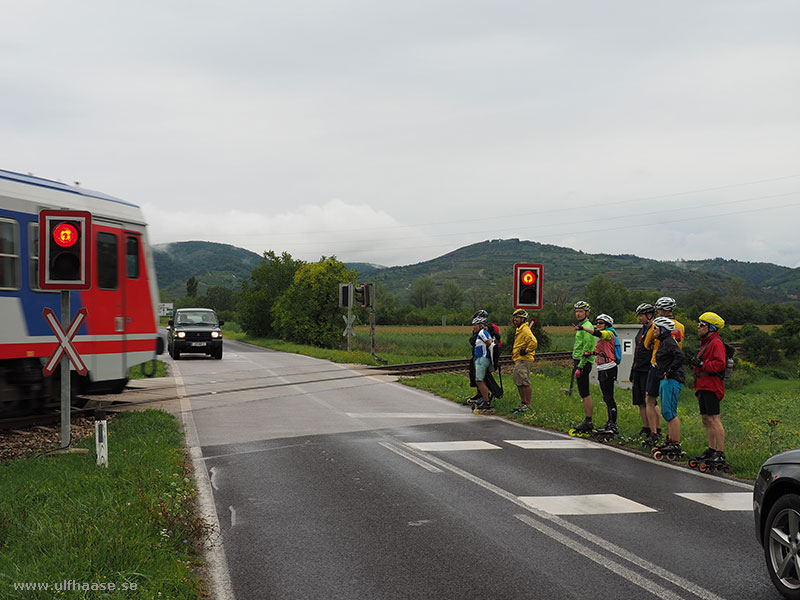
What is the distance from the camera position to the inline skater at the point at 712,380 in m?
8.77

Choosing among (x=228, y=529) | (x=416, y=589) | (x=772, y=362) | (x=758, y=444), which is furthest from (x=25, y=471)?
(x=772, y=362)

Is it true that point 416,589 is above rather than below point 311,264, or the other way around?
below

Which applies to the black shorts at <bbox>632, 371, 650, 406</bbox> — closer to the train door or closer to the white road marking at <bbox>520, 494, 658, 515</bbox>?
the white road marking at <bbox>520, 494, 658, 515</bbox>

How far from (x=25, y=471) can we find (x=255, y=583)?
4.96 metres

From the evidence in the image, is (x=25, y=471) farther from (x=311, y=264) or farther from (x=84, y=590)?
(x=311, y=264)

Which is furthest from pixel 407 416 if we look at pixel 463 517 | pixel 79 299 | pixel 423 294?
pixel 423 294

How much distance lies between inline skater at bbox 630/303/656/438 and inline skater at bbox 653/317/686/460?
1.85 ft

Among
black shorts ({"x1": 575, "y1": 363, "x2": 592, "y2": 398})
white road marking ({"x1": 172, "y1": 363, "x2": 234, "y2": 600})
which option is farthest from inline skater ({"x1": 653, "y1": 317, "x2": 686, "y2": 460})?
white road marking ({"x1": 172, "y1": 363, "x2": 234, "y2": 600})

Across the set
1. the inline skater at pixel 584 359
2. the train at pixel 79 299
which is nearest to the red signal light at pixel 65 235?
the train at pixel 79 299

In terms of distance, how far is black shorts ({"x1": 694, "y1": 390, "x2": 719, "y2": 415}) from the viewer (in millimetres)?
8805

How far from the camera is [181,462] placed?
8898mm

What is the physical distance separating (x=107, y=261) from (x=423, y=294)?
453 ft

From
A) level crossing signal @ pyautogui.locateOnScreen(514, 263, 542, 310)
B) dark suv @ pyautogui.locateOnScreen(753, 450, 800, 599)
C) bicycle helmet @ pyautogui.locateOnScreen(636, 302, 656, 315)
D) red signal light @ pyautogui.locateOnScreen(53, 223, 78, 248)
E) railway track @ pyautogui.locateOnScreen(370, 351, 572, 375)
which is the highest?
red signal light @ pyautogui.locateOnScreen(53, 223, 78, 248)

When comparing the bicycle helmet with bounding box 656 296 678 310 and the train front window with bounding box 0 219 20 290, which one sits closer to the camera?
the bicycle helmet with bounding box 656 296 678 310
